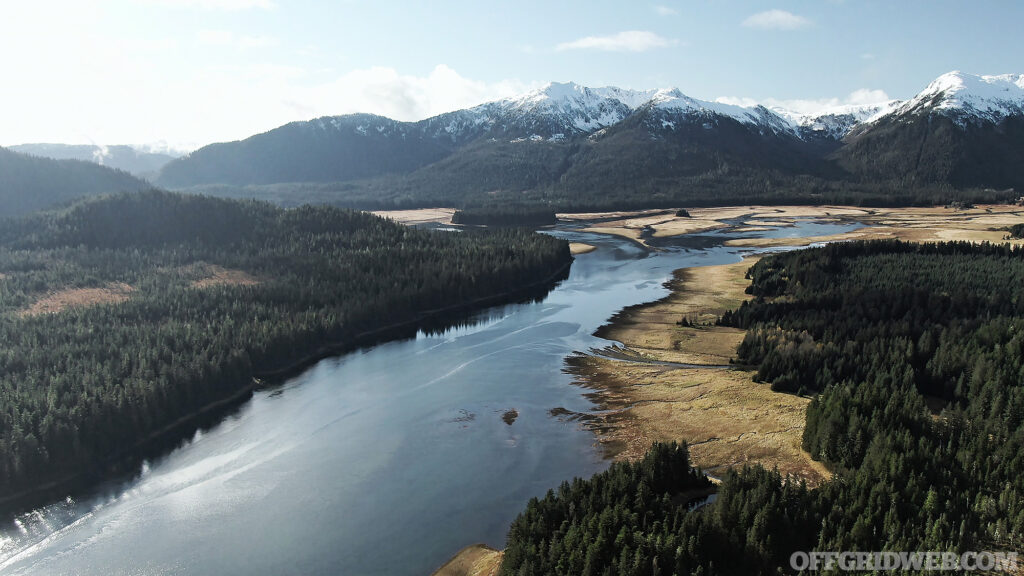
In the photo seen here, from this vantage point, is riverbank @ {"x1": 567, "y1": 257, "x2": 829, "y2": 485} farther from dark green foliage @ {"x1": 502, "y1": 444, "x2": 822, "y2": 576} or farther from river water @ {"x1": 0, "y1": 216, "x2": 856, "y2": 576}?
dark green foliage @ {"x1": 502, "y1": 444, "x2": 822, "y2": 576}

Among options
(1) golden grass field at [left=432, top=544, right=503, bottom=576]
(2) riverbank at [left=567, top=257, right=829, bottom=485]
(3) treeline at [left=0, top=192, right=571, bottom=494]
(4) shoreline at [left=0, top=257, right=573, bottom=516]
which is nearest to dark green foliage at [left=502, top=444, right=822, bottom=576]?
(1) golden grass field at [left=432, top=544, right=503, bottom=576]

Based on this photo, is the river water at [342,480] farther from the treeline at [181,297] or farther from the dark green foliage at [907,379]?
the dark green foliage at [907,379]

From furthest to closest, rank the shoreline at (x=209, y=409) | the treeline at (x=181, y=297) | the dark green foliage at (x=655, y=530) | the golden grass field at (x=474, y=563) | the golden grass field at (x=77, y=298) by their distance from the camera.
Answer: the golden grass field at (x=77, y=298), the treeline at (x=181, y=297), the shoreline at (x=209, y=409), the golden grass field at (x=474, y=563), the dark green foliage at (x=655, y=530)

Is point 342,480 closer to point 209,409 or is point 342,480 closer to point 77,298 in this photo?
point 209,409

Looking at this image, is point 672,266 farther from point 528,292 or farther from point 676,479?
point 676,479

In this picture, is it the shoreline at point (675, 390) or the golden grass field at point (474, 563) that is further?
the shoreline at point (675, 390)

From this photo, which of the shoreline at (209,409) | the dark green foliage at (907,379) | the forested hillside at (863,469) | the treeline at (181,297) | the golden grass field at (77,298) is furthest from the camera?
the golden grass field at (77,298)

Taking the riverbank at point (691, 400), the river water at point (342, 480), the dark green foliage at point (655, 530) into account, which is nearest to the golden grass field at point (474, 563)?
the river water at point (342, 480)
